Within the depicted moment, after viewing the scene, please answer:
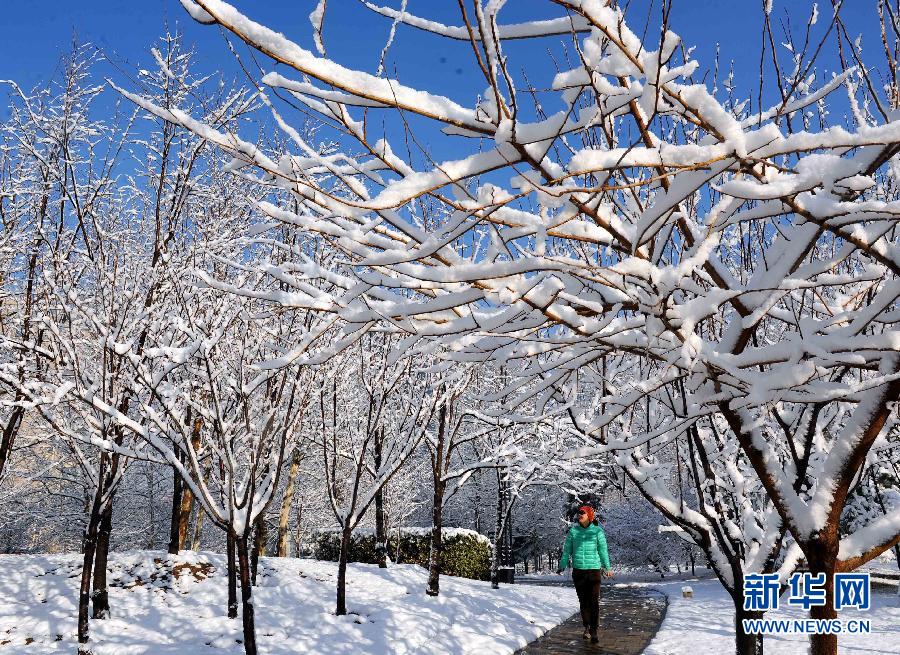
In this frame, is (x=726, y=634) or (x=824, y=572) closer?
(x=824, y=572)

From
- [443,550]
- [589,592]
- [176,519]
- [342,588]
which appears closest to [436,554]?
[342,588]

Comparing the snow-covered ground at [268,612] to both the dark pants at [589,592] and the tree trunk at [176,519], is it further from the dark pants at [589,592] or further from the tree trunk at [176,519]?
the dark pants at [589,592]

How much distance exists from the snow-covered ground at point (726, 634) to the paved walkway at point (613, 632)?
173 millimetres

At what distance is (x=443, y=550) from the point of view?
13.1m

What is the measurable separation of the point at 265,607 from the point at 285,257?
435 cm

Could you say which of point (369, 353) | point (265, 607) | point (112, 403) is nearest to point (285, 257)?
point (369, 353)

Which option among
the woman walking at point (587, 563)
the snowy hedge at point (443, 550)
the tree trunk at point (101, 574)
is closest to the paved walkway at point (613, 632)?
the woman walking at point (587, 563)

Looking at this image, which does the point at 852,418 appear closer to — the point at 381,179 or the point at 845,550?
the point at 845,550

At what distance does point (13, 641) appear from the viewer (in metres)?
5.80

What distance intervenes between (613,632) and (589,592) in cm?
109

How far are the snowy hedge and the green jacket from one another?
270 inches

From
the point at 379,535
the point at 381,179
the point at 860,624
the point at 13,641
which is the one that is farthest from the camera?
the point at 379,535

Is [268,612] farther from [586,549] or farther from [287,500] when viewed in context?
[287,500]

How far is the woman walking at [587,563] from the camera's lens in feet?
21.2
